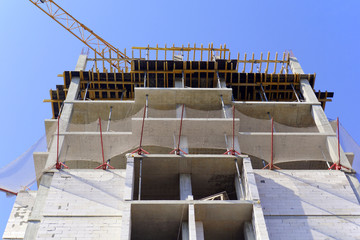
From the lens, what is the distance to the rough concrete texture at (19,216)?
703 inches

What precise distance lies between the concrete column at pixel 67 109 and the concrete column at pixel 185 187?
570cm

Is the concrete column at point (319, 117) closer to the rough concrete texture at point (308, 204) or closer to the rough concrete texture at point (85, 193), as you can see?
the rough concrete texture at point (308, 204)

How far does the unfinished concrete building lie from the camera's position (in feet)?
49.3

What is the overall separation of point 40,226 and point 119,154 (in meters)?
5.57

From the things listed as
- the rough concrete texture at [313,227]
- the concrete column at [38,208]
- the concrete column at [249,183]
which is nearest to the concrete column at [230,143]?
the concrete column at [249,183]

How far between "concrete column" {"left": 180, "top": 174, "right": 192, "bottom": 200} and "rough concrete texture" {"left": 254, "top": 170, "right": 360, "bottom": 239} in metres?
2.81

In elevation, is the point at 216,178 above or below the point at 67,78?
below

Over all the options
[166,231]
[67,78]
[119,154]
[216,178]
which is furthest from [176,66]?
[166,231]

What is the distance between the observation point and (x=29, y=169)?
19.0 meters

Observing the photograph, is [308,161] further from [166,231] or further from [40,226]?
[40,226]

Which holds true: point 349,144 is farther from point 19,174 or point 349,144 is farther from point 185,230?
point 19,174

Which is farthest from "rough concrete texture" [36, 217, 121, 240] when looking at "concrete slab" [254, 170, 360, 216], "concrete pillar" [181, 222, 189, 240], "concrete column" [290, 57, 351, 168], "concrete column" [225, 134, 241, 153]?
"concrete column" [290, 57, 351, 168]

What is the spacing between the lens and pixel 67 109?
2298 cm

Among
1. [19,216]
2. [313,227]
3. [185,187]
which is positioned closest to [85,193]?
[185,187]
